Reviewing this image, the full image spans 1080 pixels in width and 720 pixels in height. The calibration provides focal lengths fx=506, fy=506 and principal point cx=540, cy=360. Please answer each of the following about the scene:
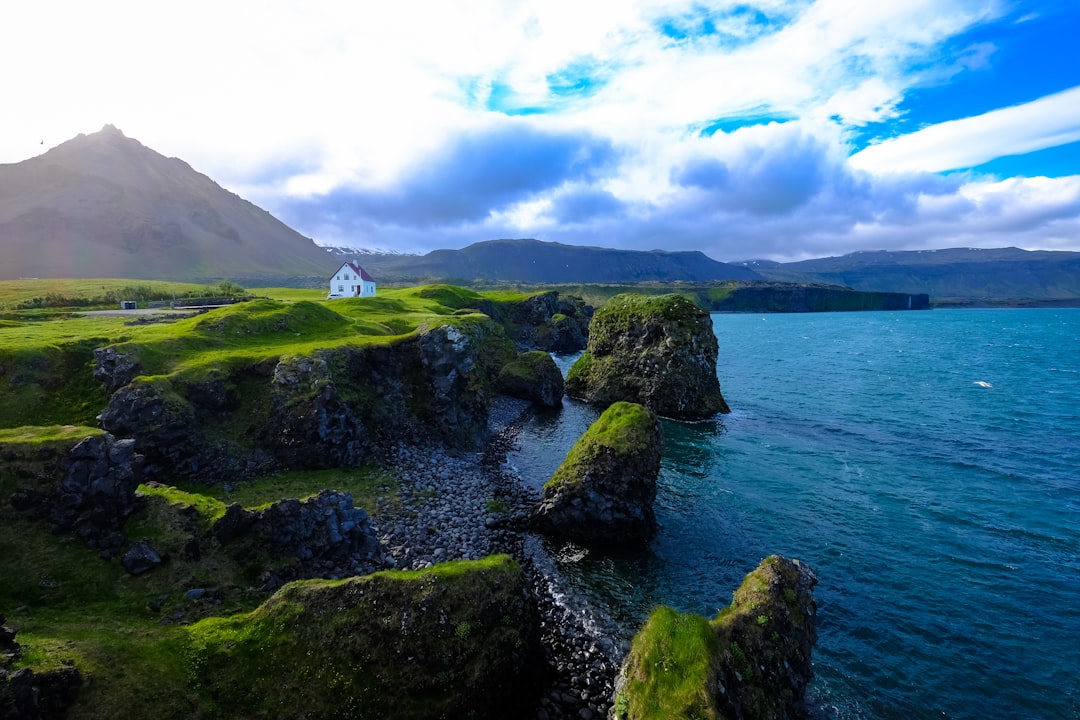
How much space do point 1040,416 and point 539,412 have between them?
180ft

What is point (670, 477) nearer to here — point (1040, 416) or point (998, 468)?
point (998, 468)

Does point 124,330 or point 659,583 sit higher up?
point 124,330

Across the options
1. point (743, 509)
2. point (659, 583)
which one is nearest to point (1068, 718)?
point (659, 583)

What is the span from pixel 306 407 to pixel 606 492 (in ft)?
68.6

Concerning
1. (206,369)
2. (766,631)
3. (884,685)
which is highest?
(206,369)

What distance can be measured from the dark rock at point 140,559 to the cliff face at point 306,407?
37.9 feet

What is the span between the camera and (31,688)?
39.4ft

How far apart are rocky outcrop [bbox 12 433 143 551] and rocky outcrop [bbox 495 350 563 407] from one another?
149 ft

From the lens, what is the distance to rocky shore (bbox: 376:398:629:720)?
62.7 ft

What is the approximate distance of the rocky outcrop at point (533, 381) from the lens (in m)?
63.8

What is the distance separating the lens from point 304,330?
46.2 m

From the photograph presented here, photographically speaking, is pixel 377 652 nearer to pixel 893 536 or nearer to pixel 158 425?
pixel 158 425

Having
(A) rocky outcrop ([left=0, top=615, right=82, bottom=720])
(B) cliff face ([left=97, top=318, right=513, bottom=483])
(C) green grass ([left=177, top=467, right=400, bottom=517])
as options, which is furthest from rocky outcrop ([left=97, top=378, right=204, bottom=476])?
(A) rocky outcrop ([left=0, top=615, right=82, bottom=720])

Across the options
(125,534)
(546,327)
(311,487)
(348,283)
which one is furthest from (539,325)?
(125,534)
